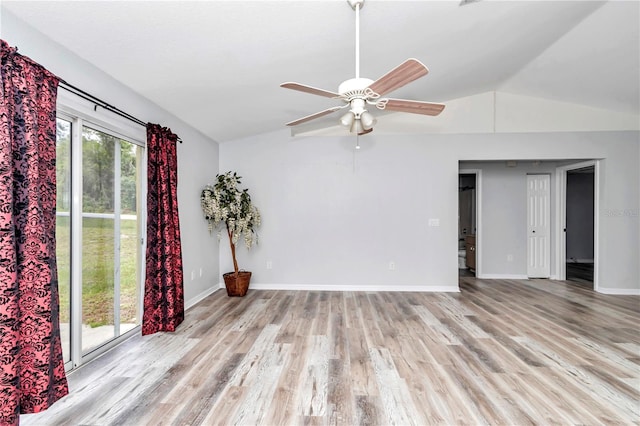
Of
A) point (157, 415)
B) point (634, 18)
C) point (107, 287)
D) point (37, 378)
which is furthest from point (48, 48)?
point (634, 18)

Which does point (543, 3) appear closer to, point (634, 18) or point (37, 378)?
point (634, 18)

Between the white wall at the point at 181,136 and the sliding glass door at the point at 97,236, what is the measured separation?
1.18 ft

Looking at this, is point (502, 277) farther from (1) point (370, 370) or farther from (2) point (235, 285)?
(2) point (235, 285)

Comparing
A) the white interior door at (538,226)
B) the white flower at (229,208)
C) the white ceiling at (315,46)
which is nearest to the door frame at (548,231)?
the white interior door at (538,226)

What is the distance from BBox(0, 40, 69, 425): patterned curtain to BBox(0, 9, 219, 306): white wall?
0.29 meters

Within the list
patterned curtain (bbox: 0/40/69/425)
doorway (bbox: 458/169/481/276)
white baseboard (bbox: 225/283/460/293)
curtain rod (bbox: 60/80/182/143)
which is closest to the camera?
patterned curtain (bbox: 0/40/69/425)

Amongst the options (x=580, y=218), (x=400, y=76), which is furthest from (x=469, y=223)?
(x=400, y=76)

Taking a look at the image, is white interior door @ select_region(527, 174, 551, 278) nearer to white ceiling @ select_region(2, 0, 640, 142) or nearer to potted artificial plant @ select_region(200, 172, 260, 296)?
white ceiling @ select_region(2, 0, 640, 142)

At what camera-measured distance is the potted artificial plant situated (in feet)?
14.1

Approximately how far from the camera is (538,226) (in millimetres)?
5754

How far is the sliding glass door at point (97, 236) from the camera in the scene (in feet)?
7.68

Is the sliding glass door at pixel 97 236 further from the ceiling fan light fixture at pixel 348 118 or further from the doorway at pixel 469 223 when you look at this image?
the doorway at pixel 469 223

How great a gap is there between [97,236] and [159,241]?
1.82 ft

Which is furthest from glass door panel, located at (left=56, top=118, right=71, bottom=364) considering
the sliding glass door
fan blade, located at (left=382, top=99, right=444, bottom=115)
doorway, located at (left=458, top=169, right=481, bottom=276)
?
doorway, located at (left=458, top=169, right=481, bottom=276)
